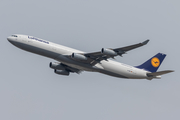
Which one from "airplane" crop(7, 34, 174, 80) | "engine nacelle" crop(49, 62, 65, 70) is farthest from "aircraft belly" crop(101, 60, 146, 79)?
"engine nacelle" crop(49, 62, 65, 70)

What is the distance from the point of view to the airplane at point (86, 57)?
45656 mm

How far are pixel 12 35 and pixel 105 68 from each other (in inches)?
632

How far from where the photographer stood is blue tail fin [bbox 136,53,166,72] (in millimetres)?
53438

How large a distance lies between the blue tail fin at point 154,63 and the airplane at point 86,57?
951mm

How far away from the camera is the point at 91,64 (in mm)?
48406

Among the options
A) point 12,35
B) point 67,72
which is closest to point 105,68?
point 67,72

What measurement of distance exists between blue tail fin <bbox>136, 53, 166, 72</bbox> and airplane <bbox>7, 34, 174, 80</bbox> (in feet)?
3.12

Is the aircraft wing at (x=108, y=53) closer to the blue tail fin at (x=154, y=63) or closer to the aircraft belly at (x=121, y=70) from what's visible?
the aircraft belly at (x=121, y=70)

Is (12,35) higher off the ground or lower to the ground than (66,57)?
higher

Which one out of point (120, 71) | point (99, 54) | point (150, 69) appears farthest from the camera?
point (150, 69)

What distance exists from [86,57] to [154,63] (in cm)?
1443

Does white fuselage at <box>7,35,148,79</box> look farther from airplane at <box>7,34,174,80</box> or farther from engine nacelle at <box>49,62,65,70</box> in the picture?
engine nacelle at <box>49,62,65,70</box>

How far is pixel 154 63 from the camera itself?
54031mm

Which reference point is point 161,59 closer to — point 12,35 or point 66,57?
point 66,57
